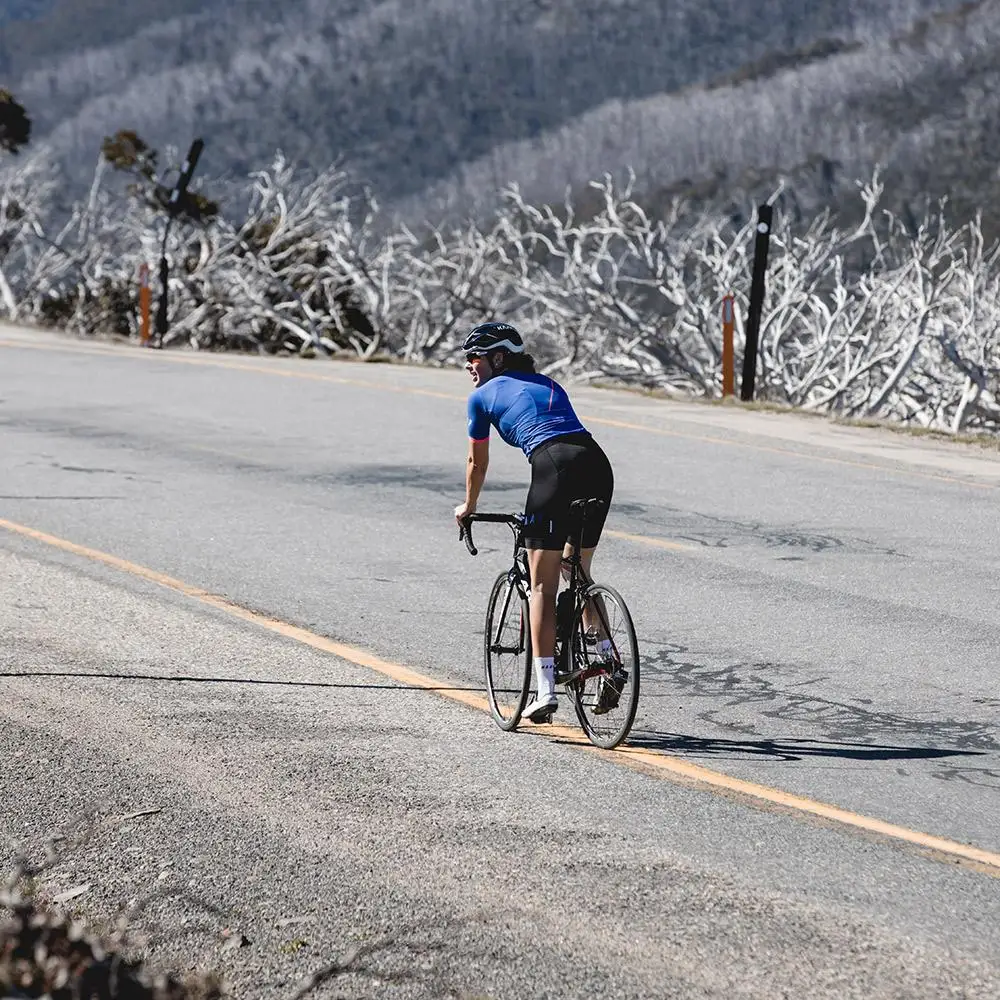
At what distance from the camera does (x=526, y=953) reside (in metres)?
4.62

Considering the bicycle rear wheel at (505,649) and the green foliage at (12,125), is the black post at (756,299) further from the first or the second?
the green foliage at (12,125)

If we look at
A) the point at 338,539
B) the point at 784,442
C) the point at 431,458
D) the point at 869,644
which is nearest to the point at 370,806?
the point at 869,644

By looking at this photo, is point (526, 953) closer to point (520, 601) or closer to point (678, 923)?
point (678, 923)

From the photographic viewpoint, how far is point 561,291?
25703 millimetres

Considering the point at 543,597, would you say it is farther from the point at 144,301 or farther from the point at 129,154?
the point at 129,154

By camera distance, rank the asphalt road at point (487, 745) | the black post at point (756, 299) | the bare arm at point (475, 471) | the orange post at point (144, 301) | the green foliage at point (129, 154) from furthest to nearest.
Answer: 1. the green foliage at point (129, 154)
2. the orange post at point (144, 301)
3. the black post at point (756, 299)
4. the bare arm at point (475, 471)
5. the asphalt road at point (487, 745)

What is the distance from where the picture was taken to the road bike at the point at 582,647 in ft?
21.8

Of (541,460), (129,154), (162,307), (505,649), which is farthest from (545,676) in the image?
(129,154)

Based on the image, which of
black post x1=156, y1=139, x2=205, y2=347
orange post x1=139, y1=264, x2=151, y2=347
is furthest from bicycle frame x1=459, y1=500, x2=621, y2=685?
black post x1=156, y1=139, x2=205, y2=347

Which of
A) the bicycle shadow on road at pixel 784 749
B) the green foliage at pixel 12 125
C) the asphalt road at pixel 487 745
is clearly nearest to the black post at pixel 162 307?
the green foliage at pixel 12 125

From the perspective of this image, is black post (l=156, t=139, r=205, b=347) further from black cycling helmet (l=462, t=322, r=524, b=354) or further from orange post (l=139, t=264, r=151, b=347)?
black cycling helmet (l=462, t=322, r=524, b=354)

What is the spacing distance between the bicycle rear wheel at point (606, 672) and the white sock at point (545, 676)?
123mm

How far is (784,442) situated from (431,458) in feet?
11.3

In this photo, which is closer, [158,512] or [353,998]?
[353,998]
